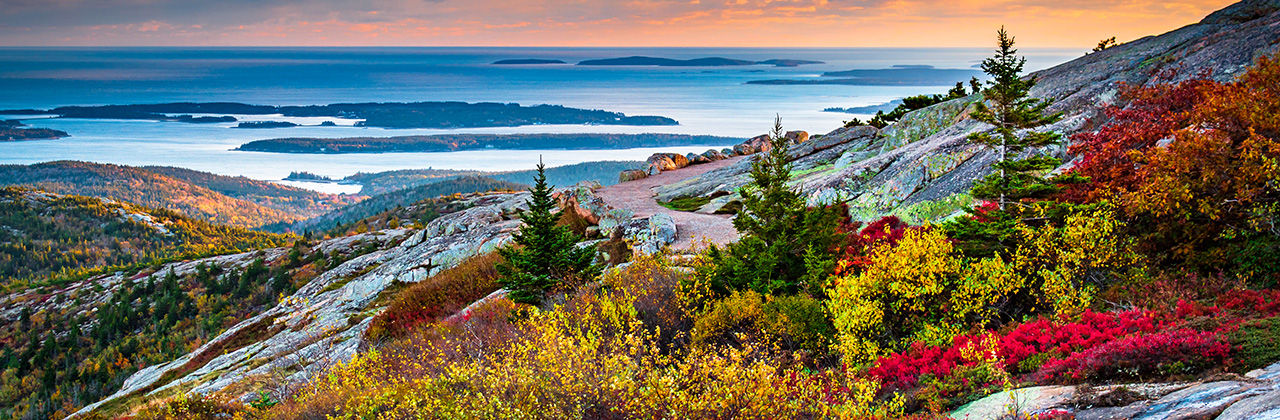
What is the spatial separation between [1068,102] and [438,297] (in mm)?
24963

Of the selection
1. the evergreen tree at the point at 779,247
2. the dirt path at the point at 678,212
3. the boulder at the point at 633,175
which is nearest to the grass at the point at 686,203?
the dirt path at the point at 678,212

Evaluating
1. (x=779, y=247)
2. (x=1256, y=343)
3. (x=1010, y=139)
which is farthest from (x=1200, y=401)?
(x=779, y=247)

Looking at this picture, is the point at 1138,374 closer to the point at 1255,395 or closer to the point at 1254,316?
the point at 1255,395

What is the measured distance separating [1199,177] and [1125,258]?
206 centimetres

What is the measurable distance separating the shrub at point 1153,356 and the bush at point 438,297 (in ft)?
60.7

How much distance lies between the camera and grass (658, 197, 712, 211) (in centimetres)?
3427

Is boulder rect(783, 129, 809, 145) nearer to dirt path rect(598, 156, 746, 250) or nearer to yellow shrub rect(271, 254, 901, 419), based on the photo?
dirt path rect(598, 156, 746, 250)

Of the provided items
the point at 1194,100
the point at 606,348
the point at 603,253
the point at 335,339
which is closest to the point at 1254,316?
the point at 1194,100

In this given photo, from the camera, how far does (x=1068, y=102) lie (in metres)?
24.8

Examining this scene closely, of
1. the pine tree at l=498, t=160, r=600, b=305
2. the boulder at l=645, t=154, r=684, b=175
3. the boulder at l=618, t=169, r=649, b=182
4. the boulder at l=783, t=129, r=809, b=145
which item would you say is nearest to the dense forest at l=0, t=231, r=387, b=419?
the boulder at l=618, t=169, r=649, b=182

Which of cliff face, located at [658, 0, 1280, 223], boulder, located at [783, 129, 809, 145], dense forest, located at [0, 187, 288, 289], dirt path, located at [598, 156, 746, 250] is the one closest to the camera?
cliff face, located at [658, 0, 1280, 223]

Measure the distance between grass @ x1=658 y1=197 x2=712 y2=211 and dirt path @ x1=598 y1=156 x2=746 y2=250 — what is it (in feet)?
1.91

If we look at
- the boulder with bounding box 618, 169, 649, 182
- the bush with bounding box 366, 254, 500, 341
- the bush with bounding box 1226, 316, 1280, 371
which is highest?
the bush with bounding box 1226, 316, 1280, 371

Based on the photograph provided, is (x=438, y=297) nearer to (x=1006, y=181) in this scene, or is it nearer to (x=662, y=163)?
(x=1006, y=181)
